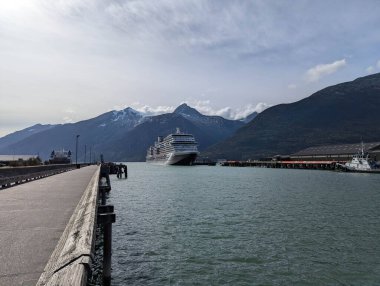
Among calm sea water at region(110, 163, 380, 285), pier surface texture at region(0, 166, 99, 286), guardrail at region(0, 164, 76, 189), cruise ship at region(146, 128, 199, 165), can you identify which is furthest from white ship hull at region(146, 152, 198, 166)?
pier surface texture at region(0, 166, 99, 286)

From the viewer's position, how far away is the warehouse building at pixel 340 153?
477ft

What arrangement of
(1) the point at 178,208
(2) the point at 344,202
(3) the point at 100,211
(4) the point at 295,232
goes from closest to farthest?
(3) the point at 100,211
(4) the point at 295,232
(1) the point at 178,208
(2) the point at 344,202

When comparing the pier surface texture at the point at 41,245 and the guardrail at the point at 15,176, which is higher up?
the guardrail at the point at 15,176

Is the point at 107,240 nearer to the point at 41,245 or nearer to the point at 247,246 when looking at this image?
the point at 41,245

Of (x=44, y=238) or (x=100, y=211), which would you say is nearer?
(x=44, y=238)

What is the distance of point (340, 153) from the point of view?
15975 centimetres

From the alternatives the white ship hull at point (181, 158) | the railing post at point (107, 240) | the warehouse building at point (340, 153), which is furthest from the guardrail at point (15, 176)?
the white ship hull at point (181, 158)

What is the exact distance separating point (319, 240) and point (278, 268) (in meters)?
5.81

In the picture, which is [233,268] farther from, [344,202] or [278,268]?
[344,202]

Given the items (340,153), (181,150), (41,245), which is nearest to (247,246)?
(41,245)

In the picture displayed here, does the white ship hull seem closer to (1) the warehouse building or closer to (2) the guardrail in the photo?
(1) the warehouse building

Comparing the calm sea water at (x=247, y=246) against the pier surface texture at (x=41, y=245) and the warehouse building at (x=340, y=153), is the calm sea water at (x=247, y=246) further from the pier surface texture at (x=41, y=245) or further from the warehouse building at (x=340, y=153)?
the warehouse building at (x=340, y=153)

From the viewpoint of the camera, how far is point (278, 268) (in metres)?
15.3

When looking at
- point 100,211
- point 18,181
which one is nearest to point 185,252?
point 100,211
